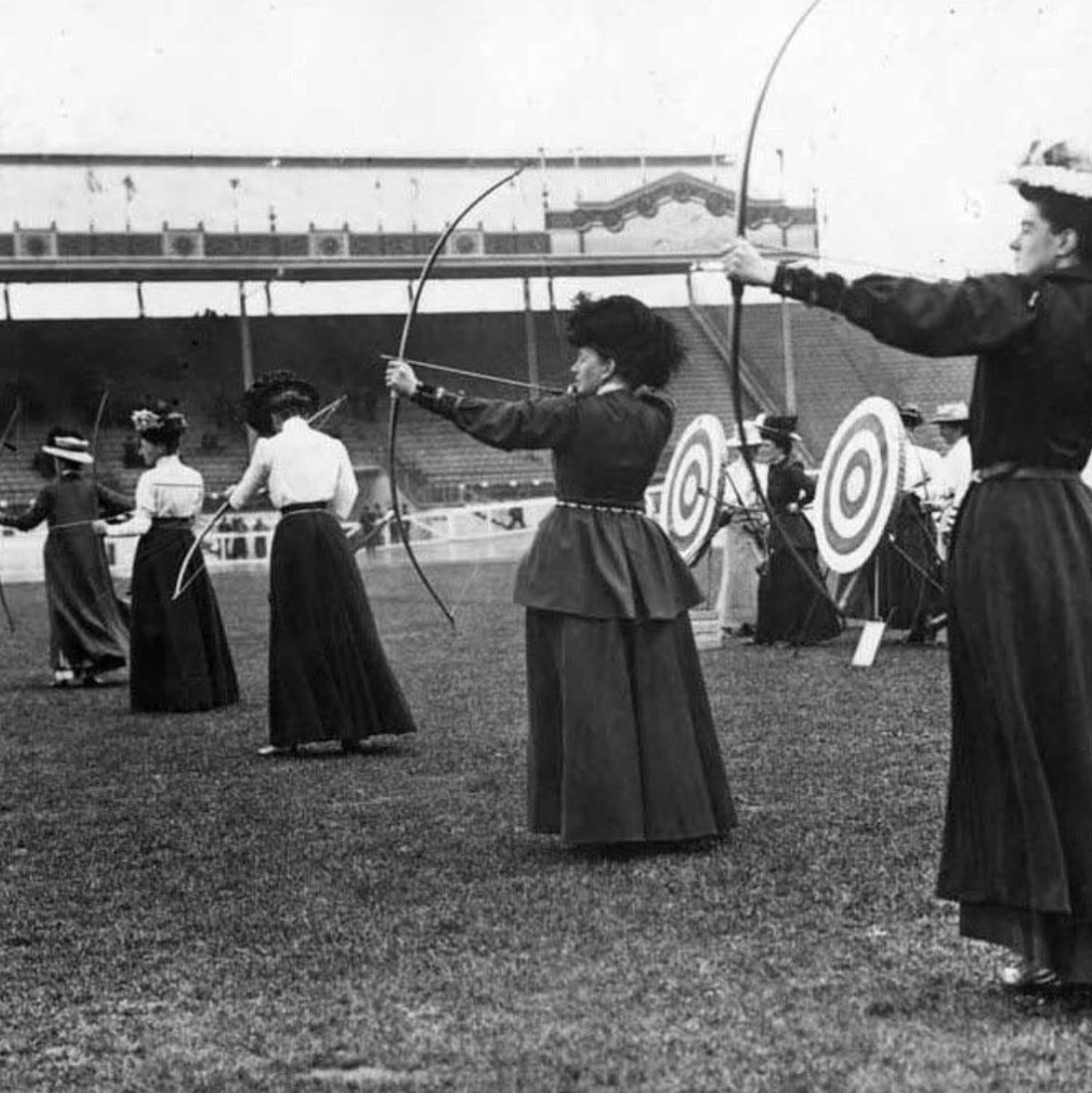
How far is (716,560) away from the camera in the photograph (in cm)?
2317

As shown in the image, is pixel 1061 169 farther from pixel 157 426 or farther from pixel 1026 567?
pixel 157 426

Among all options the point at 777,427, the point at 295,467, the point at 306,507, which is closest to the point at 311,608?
the point at 306,507

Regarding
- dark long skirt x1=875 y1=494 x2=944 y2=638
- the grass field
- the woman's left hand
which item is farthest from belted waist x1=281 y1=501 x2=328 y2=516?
dark long skirt x1=875 y1=494 x2=944 y2=638

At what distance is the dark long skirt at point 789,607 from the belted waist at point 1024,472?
8.79m

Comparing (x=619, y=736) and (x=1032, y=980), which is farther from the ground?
(x=619, y=736)

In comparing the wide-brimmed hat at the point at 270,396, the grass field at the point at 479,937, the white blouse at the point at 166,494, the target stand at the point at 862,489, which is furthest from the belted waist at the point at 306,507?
the target stand at the point at 862,489

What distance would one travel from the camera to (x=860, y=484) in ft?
35.9

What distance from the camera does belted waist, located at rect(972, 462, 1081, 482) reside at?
12.3 ft

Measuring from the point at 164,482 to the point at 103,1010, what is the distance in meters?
6.35

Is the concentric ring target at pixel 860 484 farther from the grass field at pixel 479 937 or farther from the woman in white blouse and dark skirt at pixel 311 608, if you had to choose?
the woman in white blouse and dark skirt at pixel 311 608

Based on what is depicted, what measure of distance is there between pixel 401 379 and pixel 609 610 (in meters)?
0.94

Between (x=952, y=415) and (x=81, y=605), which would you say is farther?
(x=81, y=605)

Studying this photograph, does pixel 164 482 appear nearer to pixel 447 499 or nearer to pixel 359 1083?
pixel 359 1083

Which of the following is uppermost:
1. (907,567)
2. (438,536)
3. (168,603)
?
(168,603)
